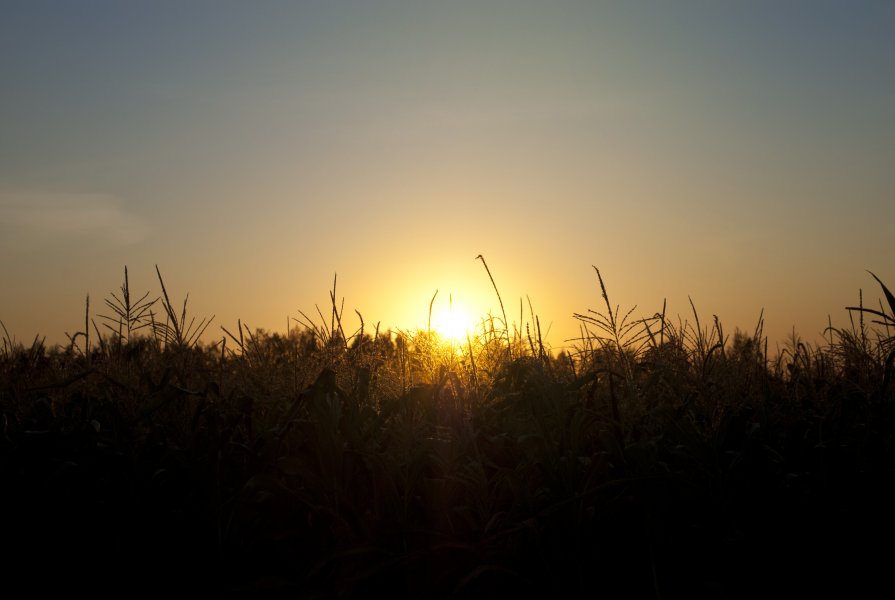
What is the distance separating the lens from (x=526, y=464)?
348cm

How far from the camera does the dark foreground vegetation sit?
10.2ft

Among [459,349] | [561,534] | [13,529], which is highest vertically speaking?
[459,349]

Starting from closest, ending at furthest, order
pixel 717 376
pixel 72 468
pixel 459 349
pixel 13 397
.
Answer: pixel 72 468 → pixel 717 376 → pixel 13 397 → pixel 459 349

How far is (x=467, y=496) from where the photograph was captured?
11.5 ft

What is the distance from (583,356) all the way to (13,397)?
4.15 m

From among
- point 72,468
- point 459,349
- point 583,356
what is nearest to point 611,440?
point 583,356

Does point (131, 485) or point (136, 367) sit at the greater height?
point (136, 367)

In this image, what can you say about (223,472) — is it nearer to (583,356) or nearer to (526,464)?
(526,464)

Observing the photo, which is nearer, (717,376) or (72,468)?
(72,468)

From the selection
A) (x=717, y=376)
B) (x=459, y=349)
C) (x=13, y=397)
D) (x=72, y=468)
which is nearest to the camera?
(x=72, y=468)

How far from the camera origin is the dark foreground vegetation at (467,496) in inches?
123

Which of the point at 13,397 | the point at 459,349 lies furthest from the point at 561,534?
the point at 13,397

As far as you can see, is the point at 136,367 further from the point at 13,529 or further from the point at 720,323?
the point at 720,323

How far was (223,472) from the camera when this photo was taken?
3.52 meters
